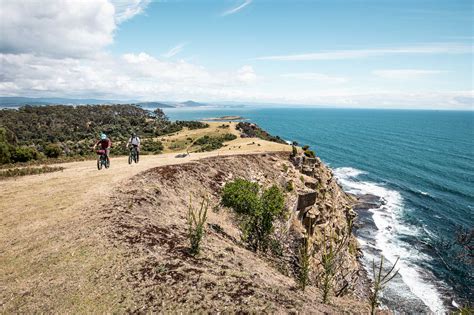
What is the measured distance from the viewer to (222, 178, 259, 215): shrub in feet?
83.6

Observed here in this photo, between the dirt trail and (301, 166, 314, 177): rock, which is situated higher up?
the dirt trail

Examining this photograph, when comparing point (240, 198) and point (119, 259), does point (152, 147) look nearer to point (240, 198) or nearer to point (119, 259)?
point (240, 198)

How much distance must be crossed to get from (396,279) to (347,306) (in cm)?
3407

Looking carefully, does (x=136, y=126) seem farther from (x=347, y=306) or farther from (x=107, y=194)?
(x=347, y=306)

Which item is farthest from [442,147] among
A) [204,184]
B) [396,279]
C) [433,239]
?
[204,184]

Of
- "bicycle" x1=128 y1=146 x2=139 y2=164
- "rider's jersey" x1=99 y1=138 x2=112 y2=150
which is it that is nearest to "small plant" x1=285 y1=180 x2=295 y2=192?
"bicycle" x1=128 y1=146 x2=139 y2=164

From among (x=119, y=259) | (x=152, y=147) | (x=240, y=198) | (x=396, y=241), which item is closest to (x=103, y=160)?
(x=240, y=198)

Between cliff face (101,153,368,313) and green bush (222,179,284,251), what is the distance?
0.84 meters

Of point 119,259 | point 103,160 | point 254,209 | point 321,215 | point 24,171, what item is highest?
point 103,160

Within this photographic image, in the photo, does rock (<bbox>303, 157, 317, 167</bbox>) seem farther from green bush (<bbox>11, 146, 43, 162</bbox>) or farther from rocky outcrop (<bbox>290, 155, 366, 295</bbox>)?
green bush (<bbox>11, 146, 43, 162</bbox>)

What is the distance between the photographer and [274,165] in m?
40.8

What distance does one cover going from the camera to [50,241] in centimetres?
1409

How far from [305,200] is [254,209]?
13.4m

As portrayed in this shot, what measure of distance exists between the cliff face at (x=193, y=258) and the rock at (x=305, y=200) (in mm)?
3481
